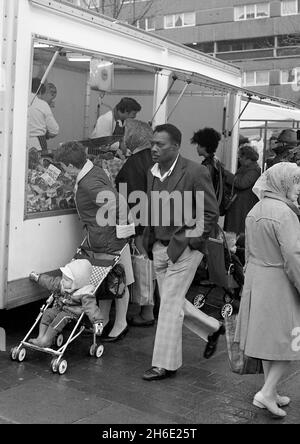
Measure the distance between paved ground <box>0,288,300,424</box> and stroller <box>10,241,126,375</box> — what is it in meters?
0.07

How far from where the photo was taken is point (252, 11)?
138 ft

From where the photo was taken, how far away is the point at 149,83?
249 inches

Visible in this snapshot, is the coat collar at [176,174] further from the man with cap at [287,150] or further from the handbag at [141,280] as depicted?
the man with cap at [287,150]

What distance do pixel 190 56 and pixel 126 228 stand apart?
274 cm

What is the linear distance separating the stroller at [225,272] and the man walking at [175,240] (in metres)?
1.09

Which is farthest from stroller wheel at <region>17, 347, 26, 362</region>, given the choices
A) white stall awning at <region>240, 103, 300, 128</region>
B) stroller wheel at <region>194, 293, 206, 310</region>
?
white stall awning at <region>240, 103, 300, 128</region>

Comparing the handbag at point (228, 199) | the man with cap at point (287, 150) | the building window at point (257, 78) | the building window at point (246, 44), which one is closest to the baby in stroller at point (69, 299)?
the handbag at point (228, 199)

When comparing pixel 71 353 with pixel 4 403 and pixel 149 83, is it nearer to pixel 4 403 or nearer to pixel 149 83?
pixel 4 403

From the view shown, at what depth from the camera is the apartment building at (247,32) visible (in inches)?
1581

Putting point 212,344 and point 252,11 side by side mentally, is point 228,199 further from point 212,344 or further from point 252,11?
point 252,11

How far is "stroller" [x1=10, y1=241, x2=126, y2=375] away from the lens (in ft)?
14.7

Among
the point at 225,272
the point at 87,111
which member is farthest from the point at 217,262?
the point at 87,111

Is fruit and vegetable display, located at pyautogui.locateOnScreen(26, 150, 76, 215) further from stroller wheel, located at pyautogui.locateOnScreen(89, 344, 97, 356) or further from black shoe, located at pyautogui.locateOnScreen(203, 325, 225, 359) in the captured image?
black shoe, located at pyautogui.locateOnScreen(203, 325, 225, 359)

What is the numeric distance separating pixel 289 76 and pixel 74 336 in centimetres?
3822
